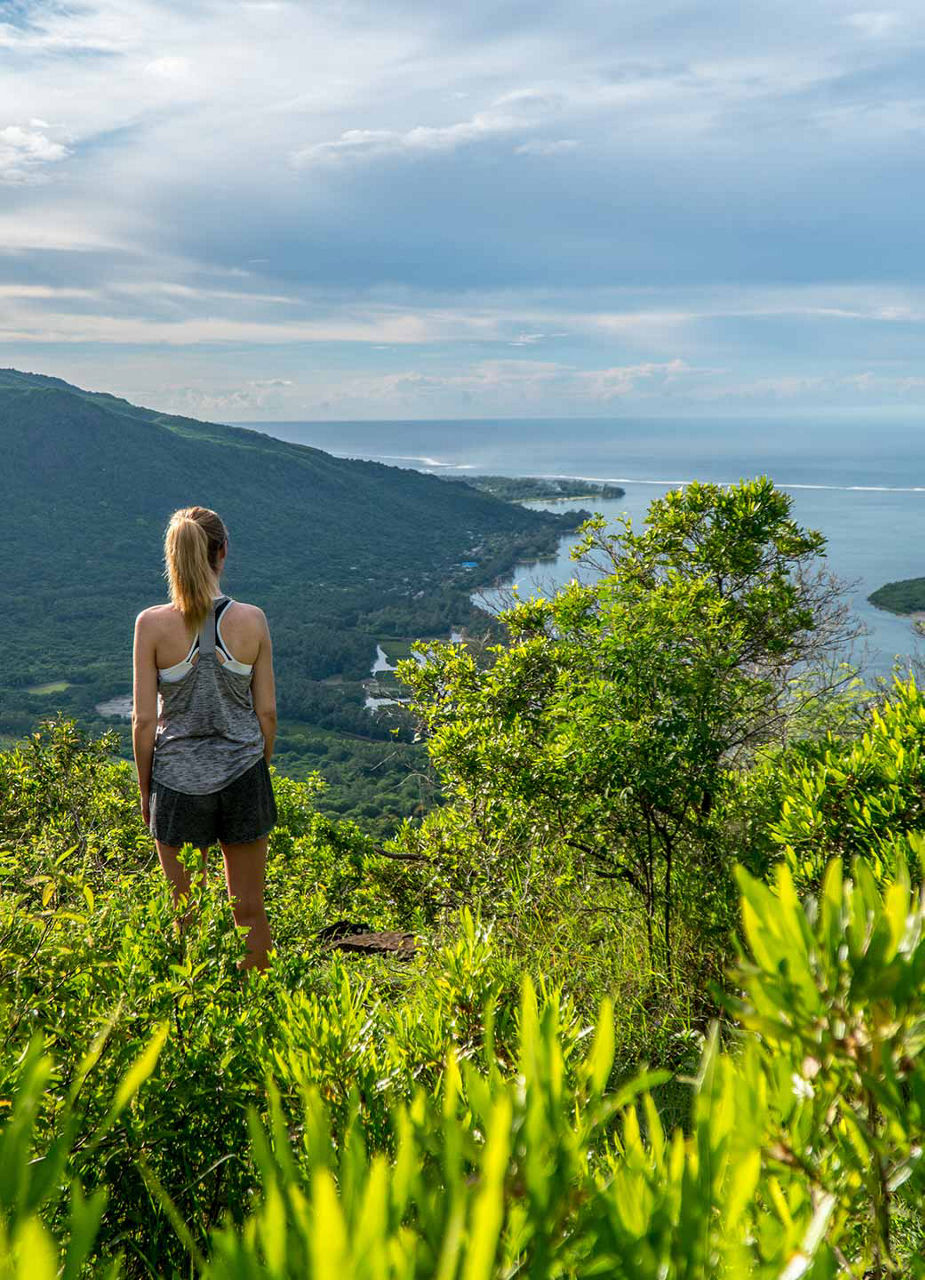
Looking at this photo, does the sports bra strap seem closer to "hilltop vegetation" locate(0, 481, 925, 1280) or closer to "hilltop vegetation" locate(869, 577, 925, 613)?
"hilltop vegetation" locate(0, 481, 925, 1280)

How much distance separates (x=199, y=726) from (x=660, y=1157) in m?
2.58

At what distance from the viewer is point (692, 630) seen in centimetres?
354

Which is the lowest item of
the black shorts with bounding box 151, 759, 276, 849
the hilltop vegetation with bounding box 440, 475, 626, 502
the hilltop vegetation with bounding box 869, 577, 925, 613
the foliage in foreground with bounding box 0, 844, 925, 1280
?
the hilltop vegetation with bounding box 869, 577, 925, 613

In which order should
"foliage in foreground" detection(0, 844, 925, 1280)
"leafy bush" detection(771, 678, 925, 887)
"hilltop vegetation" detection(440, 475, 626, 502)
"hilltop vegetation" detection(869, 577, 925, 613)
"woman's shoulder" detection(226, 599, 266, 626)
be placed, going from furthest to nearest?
1. "hilltop vegetation" detection(440, 475, 626, 502)
2. "hilltop vegetation" detection(869, 577, 925, 613)
3. "woman's shoulder" detection(226, 599, 266, 626)
4. "leafy bush" detection(771, 678, 925, 887)
5. "foliage in foreground" detection(0, 844, 925, 1280)

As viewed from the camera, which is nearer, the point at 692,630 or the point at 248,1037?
the point at 248,1037

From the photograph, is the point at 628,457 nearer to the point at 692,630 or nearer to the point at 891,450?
the point at 891,450

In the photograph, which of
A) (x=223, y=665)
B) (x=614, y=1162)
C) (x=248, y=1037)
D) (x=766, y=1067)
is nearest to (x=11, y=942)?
(x=248, y=1037)

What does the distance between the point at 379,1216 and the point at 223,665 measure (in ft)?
8.99

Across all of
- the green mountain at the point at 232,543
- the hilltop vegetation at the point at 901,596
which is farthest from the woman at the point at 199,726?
the green mountain at the point at 232,543

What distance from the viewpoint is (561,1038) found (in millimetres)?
992

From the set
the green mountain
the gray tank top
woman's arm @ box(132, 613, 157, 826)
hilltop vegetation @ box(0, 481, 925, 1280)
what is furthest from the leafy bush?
the green mountain

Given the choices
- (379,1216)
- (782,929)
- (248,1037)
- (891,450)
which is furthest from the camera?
(891,450)

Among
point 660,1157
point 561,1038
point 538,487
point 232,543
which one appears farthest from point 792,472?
point 660,1157

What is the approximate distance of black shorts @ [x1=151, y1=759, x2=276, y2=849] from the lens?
9.58 ft
